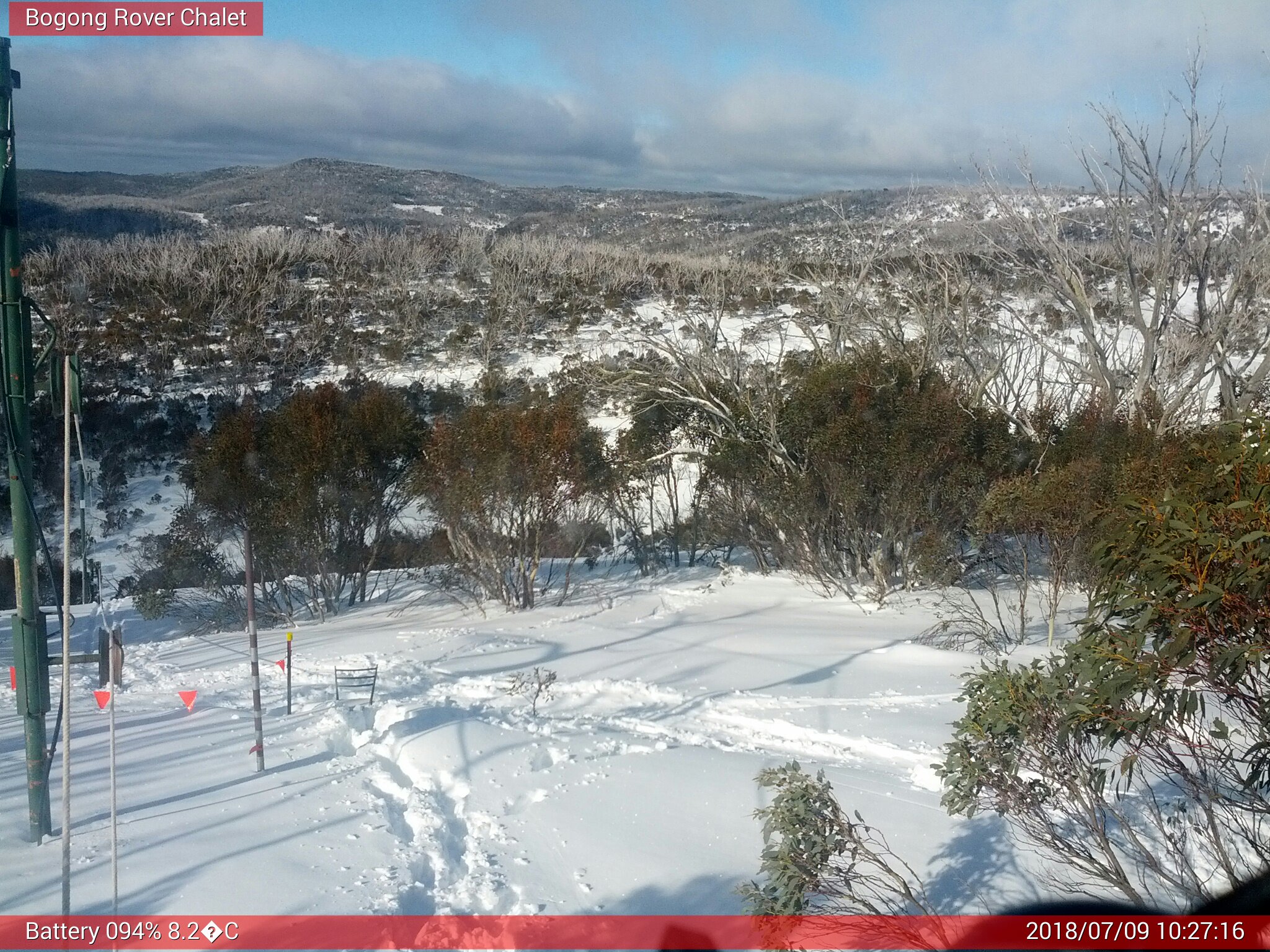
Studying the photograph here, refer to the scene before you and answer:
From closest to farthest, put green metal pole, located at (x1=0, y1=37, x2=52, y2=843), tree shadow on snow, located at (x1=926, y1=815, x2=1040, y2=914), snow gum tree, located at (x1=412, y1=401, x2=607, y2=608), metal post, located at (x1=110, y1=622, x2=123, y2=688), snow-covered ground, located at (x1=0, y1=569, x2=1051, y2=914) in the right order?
tree shadow on snow, located at (x1=926, y1=815, x2=1040, y2=914) → snow-covered ground, located at (x1=0, y1=569, x2=1051, y2=914) → metal post, located at (x1=110, y1=622, x2=123, y2=688) → green metal pole, located at (x1=0, y1=37, x2=52, y2=843) → snow gum tree, located at (x1=412, y1=401, x2=607, y2=608)

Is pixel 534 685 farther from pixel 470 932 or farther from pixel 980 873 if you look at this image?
pixel 980 873

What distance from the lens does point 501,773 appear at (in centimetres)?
671

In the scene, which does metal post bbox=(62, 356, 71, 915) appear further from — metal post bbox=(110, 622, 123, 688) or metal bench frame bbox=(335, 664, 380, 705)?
metal bench frame bbox=(335, 664, 380, 705)

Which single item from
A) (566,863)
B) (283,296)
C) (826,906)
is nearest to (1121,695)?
(826,906)

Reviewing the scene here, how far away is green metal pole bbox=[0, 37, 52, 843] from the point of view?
544 cm

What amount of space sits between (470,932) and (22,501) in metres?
3.51

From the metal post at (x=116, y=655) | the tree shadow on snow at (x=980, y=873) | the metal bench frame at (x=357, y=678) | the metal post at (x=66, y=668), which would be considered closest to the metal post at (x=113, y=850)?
the metal post at (x=66, y=668)

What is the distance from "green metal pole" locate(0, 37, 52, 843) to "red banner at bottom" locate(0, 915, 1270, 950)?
121cm

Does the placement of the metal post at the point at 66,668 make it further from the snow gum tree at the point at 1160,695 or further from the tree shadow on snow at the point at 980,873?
the tree shadow on snow at the point at 980,873

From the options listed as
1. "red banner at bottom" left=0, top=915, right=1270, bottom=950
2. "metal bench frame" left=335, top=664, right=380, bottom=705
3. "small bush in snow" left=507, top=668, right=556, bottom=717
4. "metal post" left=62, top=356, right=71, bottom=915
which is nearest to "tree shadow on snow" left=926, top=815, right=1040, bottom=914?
"red banner at bottom" left=0, top=915, right=1270, bottom=950

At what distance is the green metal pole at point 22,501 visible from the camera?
544cm

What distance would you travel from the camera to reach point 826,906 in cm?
442

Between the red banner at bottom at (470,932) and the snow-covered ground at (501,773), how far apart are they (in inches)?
5.0

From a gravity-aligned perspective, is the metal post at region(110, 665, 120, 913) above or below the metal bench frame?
above
